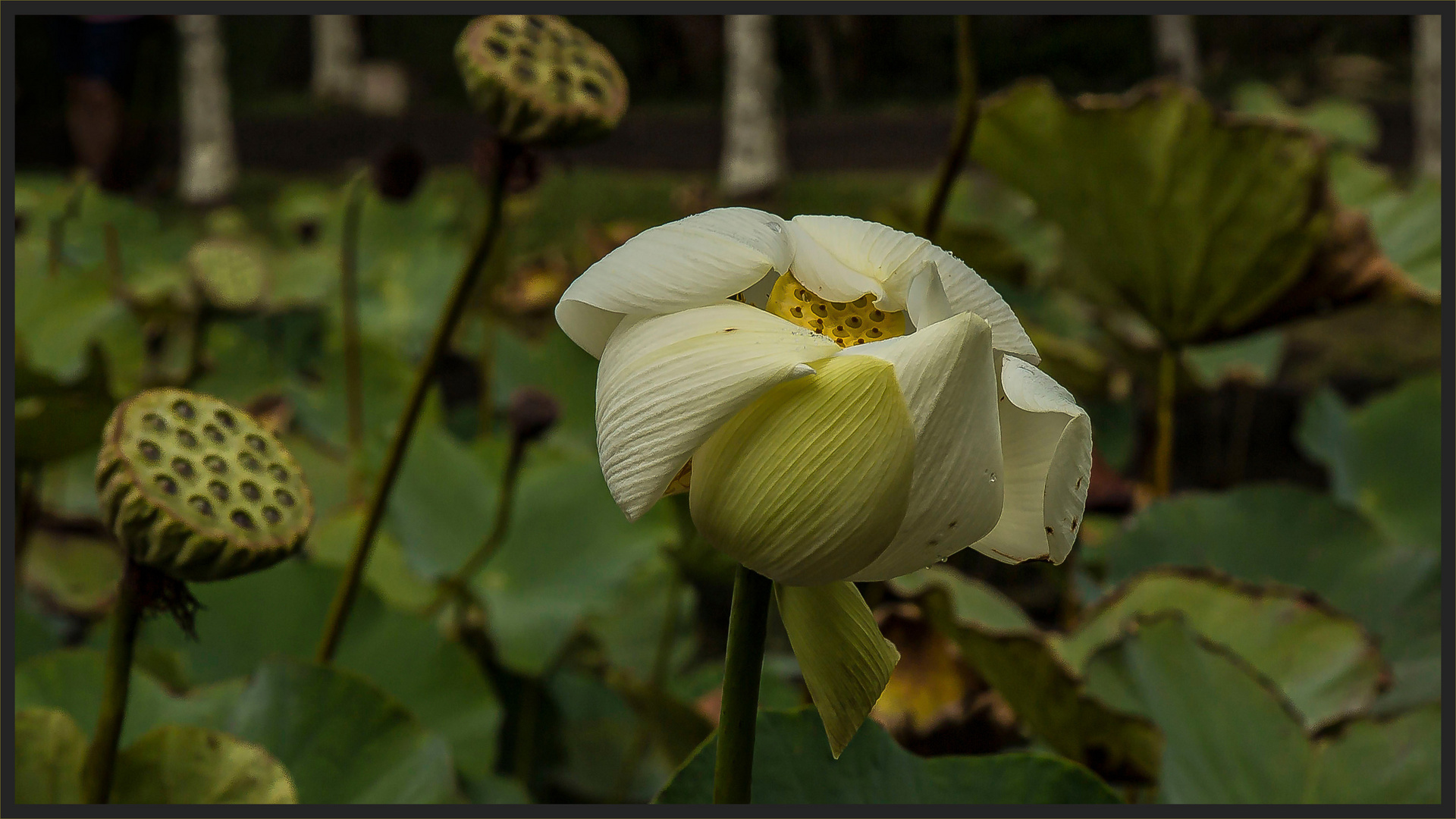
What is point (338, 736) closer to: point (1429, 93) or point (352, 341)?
point (352, 341)

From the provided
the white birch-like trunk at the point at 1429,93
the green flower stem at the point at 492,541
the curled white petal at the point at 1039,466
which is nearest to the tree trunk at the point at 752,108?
the white birch-like trunk at the point at 1429,93

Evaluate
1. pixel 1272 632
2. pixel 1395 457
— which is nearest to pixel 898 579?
pixel 1272 632

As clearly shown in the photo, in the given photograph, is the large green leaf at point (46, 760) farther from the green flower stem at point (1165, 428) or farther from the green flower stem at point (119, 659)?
the green flower stem at point (1165, 428)

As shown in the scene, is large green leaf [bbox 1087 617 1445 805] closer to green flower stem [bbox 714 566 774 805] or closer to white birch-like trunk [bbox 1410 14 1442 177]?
green flower stem [bbox 714 566 774 805]

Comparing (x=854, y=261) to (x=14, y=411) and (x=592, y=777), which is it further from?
(x=592, y=777)

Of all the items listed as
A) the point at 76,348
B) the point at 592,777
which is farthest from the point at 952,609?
the point at 76,348

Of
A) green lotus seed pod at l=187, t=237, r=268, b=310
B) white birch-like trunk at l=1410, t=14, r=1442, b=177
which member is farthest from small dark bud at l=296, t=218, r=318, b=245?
white birch-like trunk at l=1410, t=14, r=1442, b=177
